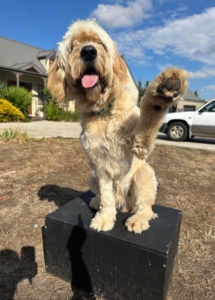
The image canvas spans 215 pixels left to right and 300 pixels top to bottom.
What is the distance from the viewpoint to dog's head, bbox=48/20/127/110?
7.10 ft

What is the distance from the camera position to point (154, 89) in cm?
163

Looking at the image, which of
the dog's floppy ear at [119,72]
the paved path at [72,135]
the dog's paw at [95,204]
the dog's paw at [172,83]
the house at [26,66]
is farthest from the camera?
the house at [26,66]

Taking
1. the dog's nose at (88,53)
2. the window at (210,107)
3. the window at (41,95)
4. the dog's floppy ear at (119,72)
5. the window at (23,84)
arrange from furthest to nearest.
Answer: the window at (41,95) < the window at (23,84) < the window at (210,107) < the dog's floppy ear at (119,72) < the dog's nose at (88,53)

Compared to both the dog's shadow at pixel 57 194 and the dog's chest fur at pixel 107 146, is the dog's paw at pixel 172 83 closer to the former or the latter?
the dog's chest fur at pixel 107 146

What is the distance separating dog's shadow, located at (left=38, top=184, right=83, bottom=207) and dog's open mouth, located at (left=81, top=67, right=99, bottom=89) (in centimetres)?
256

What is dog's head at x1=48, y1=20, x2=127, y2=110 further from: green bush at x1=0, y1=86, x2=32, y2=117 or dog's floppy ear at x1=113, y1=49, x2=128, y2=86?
green bush at x1=0, y1=86, x2=32, y2=117

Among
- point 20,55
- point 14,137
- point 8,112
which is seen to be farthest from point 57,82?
point 20,55

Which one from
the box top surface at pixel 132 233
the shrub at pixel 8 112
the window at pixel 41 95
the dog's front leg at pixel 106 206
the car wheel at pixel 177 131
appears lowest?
the box top surface at pixel 132 233

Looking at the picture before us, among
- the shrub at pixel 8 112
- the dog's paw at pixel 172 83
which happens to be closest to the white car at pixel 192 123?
the dog's paw at pixel 172 83

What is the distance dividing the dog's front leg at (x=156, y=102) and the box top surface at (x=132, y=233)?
0.82 metres

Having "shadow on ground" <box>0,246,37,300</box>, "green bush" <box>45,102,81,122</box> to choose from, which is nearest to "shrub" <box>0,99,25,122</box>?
"green bush" <box>45,102,81,122</box>

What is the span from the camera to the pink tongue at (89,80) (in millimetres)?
2213

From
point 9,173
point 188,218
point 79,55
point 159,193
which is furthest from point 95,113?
point 9,173

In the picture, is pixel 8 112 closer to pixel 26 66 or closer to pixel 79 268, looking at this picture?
pixel 26 66
